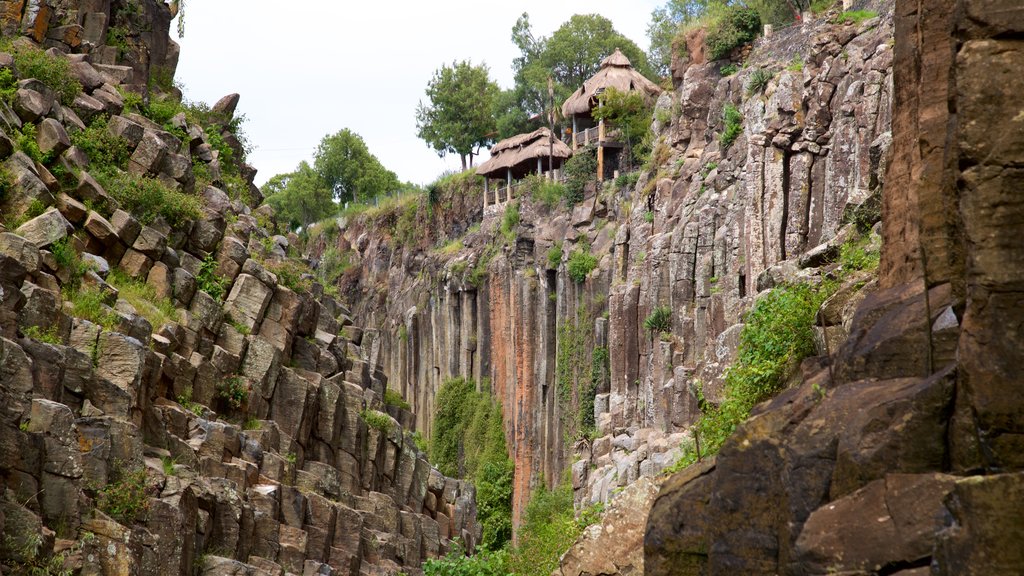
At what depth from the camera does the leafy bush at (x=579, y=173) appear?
63875 millimetres

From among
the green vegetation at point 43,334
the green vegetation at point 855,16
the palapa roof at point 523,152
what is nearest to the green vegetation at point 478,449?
the palapa roof at point 523,152

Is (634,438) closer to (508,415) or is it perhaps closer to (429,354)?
(508,415)

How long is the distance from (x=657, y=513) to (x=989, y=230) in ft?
18.4

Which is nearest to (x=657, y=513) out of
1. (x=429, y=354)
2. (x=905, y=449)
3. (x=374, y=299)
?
(x=905, y=449)

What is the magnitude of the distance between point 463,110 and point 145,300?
2592 inches

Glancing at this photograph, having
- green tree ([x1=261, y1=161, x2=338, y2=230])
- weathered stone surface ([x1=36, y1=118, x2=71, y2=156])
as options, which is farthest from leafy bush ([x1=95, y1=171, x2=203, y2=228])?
green tree ([x1=261, y1=161, x2=338, y2=230])

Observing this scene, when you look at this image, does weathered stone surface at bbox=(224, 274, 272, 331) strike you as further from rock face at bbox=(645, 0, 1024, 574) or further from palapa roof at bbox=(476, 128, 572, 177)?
palapa roof at bbox=(476, 128, 572, 177)

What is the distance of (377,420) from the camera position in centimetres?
3834

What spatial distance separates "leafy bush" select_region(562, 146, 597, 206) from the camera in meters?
63.9

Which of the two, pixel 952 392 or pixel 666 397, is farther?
pixel 666 397

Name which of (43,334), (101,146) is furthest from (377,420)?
(43,334)

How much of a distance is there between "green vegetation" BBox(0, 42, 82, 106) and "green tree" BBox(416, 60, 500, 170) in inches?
2365

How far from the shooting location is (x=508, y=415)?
209 ft

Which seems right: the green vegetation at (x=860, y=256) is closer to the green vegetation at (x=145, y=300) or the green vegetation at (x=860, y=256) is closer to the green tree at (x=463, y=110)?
the green vegetation at (x=145, y=300)
